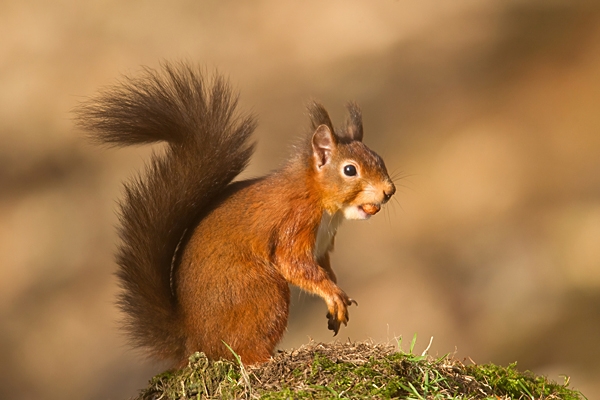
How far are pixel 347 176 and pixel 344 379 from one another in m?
0.58

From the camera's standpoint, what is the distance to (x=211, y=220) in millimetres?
1943

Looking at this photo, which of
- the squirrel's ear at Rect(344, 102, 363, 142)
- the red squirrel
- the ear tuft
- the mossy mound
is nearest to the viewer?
the mossy mound

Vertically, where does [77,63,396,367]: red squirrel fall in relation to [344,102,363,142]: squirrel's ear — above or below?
below

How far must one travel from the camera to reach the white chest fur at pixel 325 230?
78.2 inches

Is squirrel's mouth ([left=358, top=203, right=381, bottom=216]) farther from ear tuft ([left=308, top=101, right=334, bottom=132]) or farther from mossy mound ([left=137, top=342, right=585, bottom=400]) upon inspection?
mossy mound ([left=137, top=342, right=585, bottom=400])

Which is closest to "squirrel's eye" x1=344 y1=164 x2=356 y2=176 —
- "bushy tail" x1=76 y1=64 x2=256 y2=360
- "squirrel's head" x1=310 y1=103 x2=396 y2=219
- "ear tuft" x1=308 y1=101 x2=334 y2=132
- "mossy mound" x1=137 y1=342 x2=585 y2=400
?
"squirrel's head" x1=310 y1=103 x2=396 y2=219

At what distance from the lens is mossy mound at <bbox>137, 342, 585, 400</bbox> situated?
1564mm

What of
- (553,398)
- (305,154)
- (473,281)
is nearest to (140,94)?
(305,154)

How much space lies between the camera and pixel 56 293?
4.21m

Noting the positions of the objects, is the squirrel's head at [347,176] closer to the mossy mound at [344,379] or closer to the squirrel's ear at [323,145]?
the squirrel's ear at [323,145]

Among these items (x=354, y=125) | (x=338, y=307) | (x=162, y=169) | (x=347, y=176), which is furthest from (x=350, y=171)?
(x=162, y=169)

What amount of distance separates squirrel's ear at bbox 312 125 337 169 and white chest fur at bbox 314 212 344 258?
150 millimetres

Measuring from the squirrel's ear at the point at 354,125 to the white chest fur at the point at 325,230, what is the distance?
0.86 feet

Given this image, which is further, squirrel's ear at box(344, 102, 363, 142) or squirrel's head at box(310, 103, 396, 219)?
squirrel's ear at box(344, 102, 363, 142)
